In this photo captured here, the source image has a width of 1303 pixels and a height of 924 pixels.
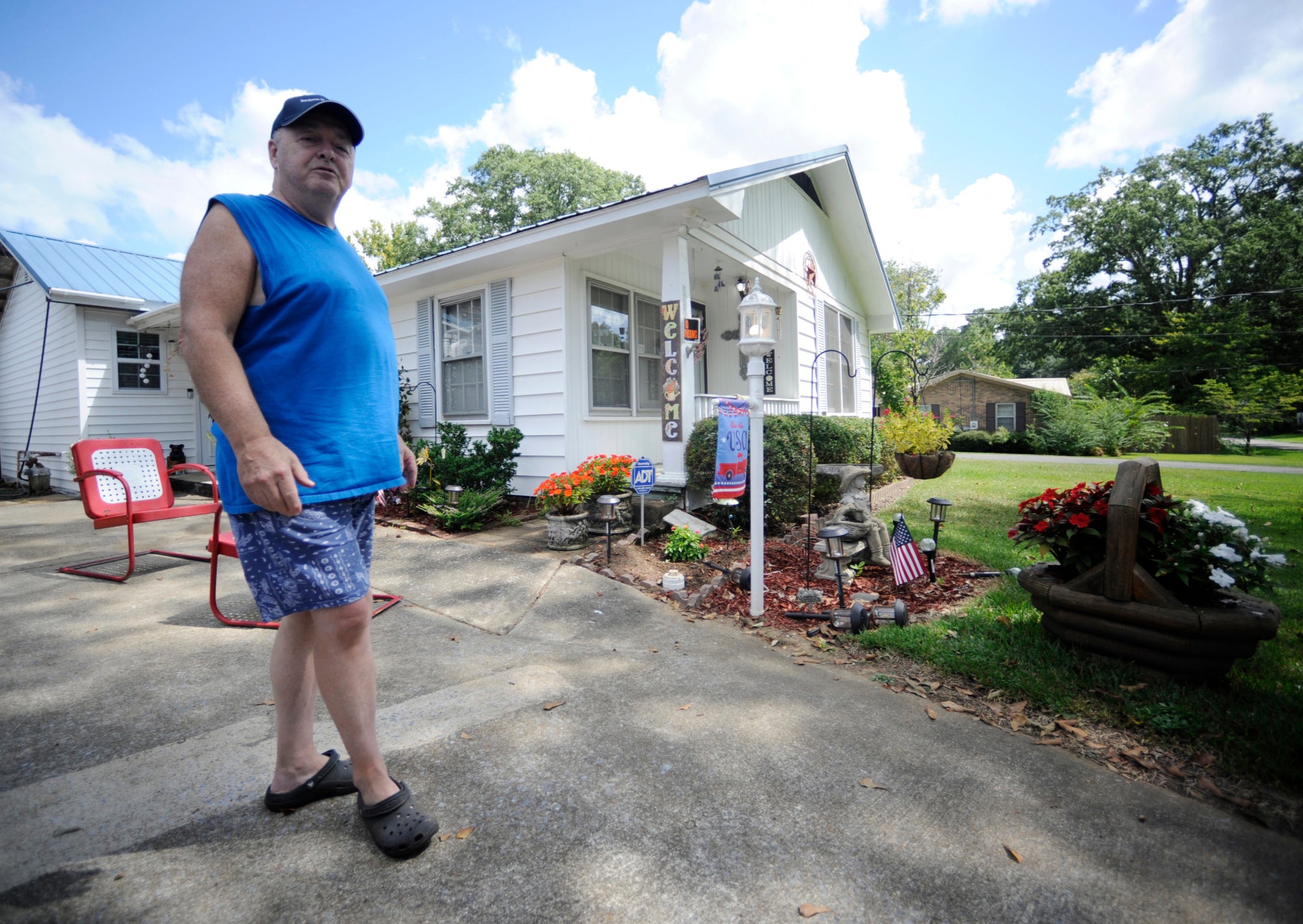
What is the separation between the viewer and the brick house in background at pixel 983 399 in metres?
30.1

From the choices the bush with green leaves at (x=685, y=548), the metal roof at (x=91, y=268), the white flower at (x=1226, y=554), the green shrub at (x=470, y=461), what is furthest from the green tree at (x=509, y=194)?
the white flower at (x=1226, y=554)

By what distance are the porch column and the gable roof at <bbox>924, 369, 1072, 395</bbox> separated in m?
27.8

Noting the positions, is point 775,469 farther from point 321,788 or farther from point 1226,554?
point 321,788

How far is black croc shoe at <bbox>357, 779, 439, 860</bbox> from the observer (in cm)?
145

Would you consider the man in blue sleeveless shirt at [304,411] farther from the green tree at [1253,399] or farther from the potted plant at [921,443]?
the green tree at [1253,399]

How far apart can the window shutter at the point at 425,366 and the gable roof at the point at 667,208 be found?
13.1 inches

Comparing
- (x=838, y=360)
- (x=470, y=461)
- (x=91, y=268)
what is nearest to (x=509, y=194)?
(x=91, y=268)

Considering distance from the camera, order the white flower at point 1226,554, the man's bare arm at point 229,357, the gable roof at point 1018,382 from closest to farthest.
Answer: the man's bare arm at point 229,357
the white flower at point 1226,554
the gable roof at point 1018,382

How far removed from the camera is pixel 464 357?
7.49 meters

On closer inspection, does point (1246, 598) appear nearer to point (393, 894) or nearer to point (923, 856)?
point (923, 856)

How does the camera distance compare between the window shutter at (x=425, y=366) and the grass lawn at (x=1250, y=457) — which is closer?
the window shutter at (x=425, y=366)

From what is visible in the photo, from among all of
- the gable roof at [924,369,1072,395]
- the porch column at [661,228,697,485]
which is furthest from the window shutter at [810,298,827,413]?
the gable roof at [924,369,1072,395]

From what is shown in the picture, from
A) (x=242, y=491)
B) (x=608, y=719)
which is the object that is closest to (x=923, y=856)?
(x=608, y=719)

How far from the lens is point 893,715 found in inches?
92.9
